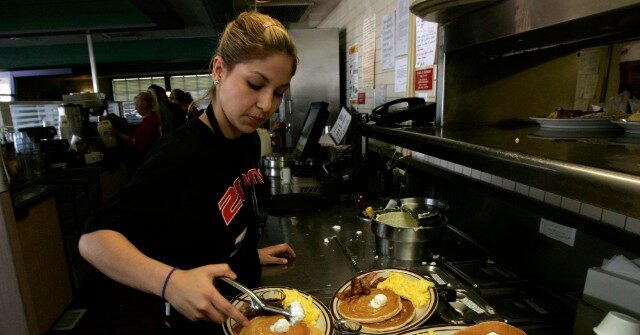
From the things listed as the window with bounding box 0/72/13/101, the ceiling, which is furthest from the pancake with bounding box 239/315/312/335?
the window with bounding box 0/72/13/101

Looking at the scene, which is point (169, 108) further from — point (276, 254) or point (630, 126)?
point (630, 126)

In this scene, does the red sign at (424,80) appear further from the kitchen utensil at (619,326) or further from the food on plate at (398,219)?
the kitchen utensil at (619,326)

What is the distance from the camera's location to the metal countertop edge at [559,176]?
0.46 metres

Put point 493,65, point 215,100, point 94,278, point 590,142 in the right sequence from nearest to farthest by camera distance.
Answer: point 590,142, point 215,100, point 493,65, point 94,278

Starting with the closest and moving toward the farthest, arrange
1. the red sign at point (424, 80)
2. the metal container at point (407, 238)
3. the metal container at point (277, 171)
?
the metal container at point (407, 238) → the red sign at point (424, 80) → the metal container at point (277, 171)

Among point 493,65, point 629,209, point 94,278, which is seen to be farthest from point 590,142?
point 94,278

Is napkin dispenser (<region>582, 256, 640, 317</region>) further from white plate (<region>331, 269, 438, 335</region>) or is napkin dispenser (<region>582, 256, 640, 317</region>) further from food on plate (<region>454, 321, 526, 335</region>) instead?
white plate (<region>331, 269, 438, 335</region>)

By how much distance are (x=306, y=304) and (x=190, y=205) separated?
0.48 metres

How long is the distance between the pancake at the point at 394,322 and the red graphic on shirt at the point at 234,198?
1.94 ft

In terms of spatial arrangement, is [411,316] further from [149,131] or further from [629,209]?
[149,131]

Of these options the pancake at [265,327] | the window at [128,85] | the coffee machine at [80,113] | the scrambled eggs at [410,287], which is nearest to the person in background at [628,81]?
the scrambled eggs at [410,287]

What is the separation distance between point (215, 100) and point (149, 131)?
4259 millimetres

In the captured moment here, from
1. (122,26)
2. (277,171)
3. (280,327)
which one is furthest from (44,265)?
(122,26)

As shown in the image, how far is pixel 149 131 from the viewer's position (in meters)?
Answer: 5.02
